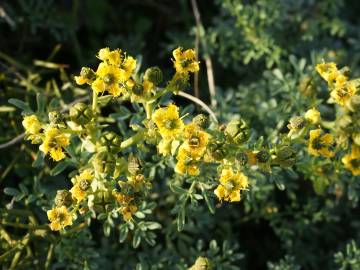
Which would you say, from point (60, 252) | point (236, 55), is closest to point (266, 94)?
point (236, 55)

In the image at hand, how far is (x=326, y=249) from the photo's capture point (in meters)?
3.64

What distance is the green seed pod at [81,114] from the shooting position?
2.34 m

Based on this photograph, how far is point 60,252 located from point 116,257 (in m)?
0.46

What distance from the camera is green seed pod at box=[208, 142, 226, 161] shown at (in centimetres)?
233

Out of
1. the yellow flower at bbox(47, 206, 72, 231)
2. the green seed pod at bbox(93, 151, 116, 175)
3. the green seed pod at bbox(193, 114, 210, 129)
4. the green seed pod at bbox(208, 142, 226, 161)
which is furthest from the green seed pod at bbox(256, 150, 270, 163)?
the yellow flower at bbox(47, 206, 72, 231)

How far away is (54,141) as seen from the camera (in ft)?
7.56

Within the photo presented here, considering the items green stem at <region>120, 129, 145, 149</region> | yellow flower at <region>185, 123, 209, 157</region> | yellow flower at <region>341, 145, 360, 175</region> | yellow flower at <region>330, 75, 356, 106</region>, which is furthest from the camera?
yellow flower at <region>341, 145, 360, 175</region>

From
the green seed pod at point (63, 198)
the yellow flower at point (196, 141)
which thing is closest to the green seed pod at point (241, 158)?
the yellow flower at point (196, 141)

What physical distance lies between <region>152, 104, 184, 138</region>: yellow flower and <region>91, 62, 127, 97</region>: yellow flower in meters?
0.21

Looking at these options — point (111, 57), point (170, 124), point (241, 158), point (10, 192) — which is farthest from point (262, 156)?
point (10, 192)

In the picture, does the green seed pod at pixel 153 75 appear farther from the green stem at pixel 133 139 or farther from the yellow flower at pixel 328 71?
the yellow flower at pixel 328 71

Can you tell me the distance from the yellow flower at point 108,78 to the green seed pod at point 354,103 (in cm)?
103

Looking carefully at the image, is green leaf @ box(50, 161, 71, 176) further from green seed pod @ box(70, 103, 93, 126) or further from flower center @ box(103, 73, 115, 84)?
flower center @ box(103, 73, 115, 84)

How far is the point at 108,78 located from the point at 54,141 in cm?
34
